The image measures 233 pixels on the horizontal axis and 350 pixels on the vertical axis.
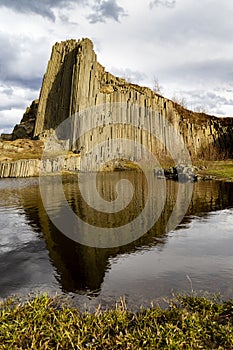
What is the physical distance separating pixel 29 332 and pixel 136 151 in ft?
428

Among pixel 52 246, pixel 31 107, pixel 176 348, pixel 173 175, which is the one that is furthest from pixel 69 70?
pixel 176 348

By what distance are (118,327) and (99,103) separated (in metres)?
131

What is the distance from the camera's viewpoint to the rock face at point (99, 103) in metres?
129

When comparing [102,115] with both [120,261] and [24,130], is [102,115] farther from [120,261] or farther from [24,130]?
[120,261]

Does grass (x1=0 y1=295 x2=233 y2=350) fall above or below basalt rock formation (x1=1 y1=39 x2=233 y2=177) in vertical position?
below

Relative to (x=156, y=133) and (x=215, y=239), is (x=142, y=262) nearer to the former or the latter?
(x=215, y=239)

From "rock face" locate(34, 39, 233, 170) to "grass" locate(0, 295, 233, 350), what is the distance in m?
109

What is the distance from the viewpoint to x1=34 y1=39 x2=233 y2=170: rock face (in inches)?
5084

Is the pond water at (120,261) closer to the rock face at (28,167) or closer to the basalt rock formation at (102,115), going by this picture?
the rock face at (28,167)

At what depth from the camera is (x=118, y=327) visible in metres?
7.07

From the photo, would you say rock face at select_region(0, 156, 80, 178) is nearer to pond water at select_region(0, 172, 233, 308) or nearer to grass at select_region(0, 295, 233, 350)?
pond water at select_region(0, 172, 233, 308)

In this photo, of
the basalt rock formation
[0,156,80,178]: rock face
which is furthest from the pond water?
the basalt rock formation

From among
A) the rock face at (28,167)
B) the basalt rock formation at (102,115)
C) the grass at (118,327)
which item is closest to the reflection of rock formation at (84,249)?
the grass at (118,327)

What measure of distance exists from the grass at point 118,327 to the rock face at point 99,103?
109 m
